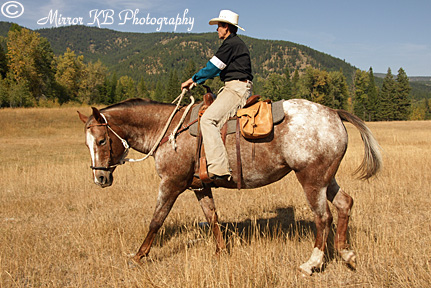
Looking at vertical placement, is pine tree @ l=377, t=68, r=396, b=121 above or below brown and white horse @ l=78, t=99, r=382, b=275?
above

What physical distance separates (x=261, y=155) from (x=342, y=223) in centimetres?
157

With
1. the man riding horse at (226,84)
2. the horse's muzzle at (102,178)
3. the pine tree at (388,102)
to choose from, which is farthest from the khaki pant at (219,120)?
the pine tree at (388,102)

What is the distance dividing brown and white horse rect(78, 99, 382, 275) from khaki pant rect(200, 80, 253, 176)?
0.20m

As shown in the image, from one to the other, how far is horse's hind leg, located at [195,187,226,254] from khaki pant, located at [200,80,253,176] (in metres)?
0.87

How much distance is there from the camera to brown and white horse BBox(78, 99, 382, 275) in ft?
14.4

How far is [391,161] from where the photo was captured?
40.1 ft

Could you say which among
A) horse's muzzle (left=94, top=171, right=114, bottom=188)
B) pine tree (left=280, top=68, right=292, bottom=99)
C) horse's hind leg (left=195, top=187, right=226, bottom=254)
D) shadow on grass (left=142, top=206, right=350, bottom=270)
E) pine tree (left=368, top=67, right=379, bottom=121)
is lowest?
shadow on grass (left=142, top=206, right=350, bottom=270)

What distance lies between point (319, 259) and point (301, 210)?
3.11 metres

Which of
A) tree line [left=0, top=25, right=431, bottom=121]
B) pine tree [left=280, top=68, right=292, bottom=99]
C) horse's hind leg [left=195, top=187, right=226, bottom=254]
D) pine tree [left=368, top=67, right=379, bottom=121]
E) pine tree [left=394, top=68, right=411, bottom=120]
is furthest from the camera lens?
pine tree [left=280, top=68, right=292, bottom=99]

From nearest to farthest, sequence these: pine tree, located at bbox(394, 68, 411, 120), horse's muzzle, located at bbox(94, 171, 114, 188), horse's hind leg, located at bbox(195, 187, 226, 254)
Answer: horse's muzzle, located at bbox(94, 171, 114, 188) → horse's hind leg, located at bbox(195, 187, 226, 254) → pine tree, located at bbox(394, 68, 411, 120)

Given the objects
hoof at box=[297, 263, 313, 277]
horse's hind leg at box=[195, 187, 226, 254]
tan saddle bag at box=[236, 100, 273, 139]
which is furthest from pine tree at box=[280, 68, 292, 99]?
hoof at box=[297, 263, 313, 277]

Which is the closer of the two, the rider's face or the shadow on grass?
the rider's face

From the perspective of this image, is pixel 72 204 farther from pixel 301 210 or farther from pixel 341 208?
pixel 341 208

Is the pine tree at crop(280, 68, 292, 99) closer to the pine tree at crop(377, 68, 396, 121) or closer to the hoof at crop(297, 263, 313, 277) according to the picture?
the pine tree at crop(377, 68, 396, 121)
